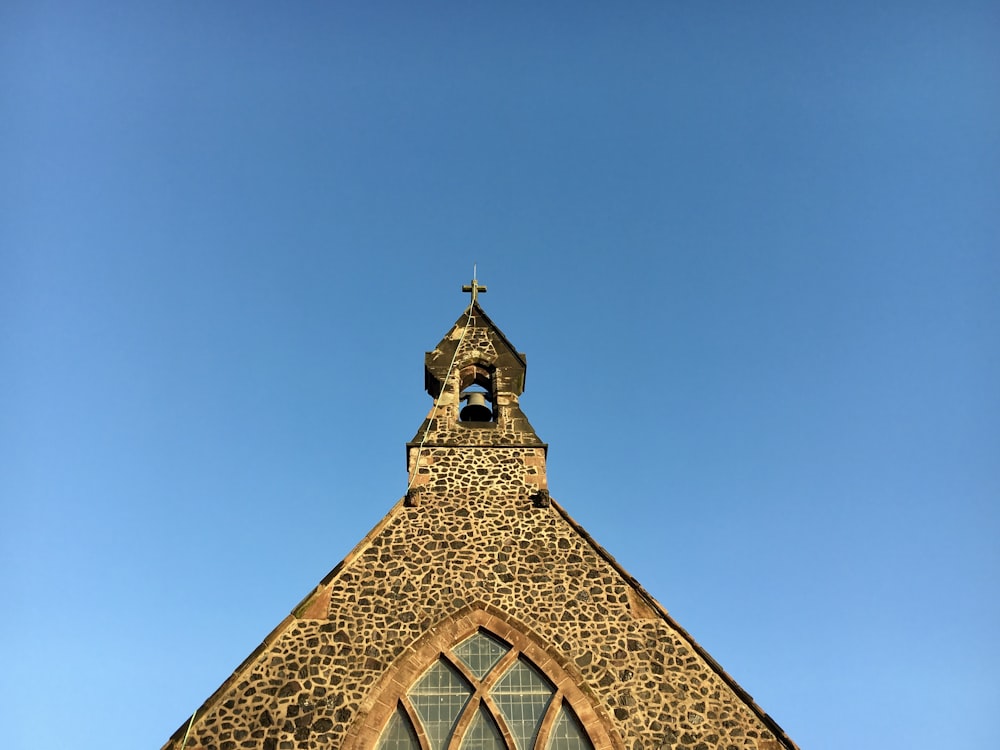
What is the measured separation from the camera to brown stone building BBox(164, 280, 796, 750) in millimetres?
13000

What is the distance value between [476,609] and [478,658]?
773 millimetres

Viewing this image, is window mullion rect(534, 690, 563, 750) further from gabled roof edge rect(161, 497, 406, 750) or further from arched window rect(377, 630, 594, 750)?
gabled roof edge rect(161, 497, 406, 750)

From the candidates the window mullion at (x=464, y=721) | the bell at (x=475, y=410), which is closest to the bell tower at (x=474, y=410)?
the bell at (x=475, y=410)

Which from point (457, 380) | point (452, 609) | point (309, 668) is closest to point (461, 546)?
point (452, 609)

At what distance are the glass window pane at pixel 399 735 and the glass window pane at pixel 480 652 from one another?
1.25 meters

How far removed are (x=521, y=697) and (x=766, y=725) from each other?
11.7 ft

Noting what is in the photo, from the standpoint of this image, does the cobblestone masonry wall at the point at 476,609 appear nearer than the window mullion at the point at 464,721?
Yes

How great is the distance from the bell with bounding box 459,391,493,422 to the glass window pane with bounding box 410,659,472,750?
6.20 m

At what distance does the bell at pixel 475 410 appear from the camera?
1903cm

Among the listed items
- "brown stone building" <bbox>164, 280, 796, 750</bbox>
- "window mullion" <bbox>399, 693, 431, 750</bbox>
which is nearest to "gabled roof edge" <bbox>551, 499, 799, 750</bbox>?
"brown stone building" <bbox>164, 280, 796, 750</bbox>

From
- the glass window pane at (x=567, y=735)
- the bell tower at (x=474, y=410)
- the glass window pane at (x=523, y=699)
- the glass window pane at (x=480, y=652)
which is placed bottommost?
the glass window pane at (x=567, y=735)

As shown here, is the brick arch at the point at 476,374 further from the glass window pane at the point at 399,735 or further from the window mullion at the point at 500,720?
the glass window pane at the point at 399,735

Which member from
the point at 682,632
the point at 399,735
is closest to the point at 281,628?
the point at 399,735

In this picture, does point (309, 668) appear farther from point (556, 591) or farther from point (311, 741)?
point (556, 591)
